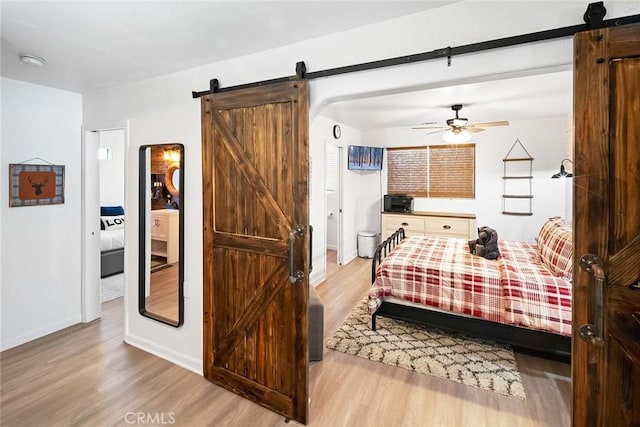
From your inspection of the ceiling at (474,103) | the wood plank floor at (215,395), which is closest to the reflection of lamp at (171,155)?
the wood plank floor at (215,395)

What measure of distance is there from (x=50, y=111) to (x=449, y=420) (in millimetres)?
4335

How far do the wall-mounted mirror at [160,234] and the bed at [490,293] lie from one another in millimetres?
1910

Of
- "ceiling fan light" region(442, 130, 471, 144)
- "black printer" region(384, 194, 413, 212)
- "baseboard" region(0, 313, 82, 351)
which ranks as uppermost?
"ceiling fan light" region(442, 130, 471, 144)

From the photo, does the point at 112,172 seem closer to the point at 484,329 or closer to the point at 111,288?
the point at 111,288

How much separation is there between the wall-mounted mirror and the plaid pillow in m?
3.14

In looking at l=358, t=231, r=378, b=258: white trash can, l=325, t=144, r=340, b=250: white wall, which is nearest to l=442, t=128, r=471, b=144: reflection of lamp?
l=325, t=144, r=340, b=250: white wall

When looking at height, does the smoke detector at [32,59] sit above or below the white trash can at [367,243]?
above

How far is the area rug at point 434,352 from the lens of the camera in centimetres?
249

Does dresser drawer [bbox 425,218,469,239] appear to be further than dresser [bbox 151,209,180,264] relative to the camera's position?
Yes

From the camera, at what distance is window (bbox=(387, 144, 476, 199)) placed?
5.71m

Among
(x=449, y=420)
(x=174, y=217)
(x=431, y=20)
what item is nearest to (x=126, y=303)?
(x=174, y=217)

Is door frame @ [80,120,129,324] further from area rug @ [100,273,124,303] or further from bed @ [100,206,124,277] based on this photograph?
bed @ [100,206,124,277]

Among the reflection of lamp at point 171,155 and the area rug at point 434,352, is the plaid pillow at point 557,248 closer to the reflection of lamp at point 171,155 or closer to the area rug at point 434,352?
the area rug at point 434,352

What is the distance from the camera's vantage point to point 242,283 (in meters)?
2.28
